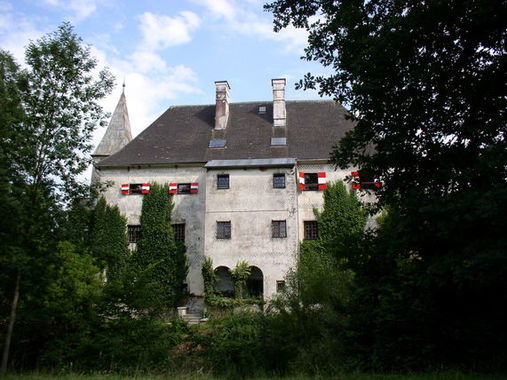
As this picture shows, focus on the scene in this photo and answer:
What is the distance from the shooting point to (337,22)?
977cm

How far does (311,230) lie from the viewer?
2734 cm

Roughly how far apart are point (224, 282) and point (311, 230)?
18.7 feet

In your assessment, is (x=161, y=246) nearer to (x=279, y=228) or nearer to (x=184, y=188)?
(x=184, y=188)

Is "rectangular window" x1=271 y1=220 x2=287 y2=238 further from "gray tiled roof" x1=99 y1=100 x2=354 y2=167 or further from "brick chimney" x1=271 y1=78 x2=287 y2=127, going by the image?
"brick chimney" x1=271 y1=78 x2=287 y2=127

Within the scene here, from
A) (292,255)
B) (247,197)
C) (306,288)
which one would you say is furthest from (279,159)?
(306,288)

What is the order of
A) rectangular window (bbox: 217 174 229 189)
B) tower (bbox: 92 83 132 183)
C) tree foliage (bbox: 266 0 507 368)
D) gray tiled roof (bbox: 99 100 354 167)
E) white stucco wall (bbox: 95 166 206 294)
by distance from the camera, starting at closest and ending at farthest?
tree foliage (bbox: 266 0 507 368) → rectangular window (bbox: 217 174 229 189) → white stucco wall (bbox: 95 166 206 294) → gray tiled roof (bbox: 99 100 354 167) → tower (bbox: 92 83 132 183)

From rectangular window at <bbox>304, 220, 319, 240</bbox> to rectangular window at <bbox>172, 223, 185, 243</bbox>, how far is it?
7066 mm

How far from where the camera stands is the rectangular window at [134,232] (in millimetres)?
27922

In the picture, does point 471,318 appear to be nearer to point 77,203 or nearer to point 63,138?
point 77,203

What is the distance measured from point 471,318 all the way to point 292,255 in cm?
1734

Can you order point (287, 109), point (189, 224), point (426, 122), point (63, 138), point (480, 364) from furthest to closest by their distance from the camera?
point (287, 109) < point (189, 224) < point (63, 138) < point (426, 122) < point (480, 364)

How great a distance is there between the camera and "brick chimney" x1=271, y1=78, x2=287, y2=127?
30.5 m

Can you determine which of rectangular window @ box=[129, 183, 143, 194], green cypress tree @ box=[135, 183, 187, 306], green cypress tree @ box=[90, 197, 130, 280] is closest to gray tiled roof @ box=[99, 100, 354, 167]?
rectangular window @ box=[129, 183, 143, 194]

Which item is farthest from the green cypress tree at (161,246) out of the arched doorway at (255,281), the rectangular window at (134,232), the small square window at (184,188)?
the arched doorway at (255,281)
